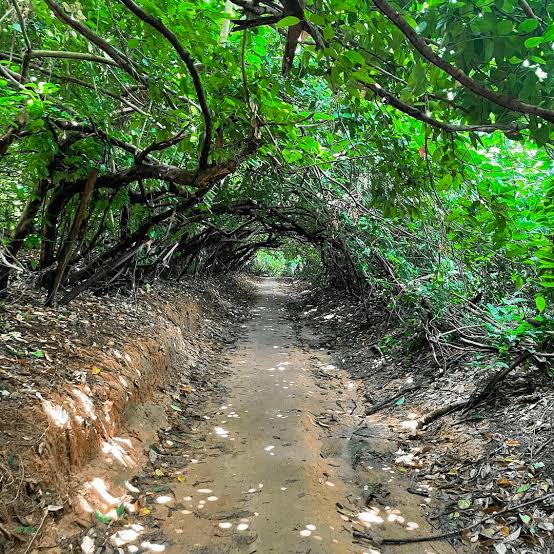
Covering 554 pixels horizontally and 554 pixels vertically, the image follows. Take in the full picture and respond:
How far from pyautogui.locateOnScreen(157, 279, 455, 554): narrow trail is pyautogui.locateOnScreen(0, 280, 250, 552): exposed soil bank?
2.13 ft

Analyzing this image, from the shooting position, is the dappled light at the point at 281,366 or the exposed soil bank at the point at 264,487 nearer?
the dappled light at the point at 281,366

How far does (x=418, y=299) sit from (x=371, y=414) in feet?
6.45

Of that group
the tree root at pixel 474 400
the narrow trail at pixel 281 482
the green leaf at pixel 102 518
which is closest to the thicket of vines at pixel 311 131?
the tree root at pixel 474 400

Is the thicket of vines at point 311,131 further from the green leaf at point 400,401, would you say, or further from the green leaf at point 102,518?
the green leaf at point 102,518

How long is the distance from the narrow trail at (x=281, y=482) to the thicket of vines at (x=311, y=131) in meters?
1.99

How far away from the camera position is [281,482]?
3662 mm

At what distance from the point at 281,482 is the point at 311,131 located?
3.61m

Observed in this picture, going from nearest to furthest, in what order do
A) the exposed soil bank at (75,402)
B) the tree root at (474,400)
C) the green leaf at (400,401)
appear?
the exposed soil bank at (75,402), the tree root at (474,400), the green leaf at (400,401)

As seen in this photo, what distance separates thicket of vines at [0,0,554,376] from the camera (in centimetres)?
174

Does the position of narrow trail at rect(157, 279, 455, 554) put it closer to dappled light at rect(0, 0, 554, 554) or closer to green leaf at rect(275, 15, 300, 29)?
dappled light at rect(0, 0, 554, 554)

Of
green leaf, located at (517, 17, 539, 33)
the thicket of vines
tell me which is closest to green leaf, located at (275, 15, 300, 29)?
the thicket of vines

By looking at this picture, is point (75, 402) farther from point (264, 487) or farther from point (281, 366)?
point (281, 366)

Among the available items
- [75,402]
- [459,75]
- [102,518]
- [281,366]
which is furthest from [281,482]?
[281,366]

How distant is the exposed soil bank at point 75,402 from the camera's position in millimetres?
2742
